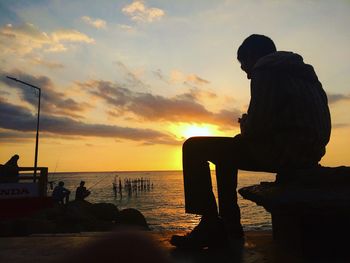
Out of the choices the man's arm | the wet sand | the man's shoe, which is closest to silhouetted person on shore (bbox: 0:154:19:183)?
the wet sand

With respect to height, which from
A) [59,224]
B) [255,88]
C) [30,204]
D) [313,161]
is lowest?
[59,224]

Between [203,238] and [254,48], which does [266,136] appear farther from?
[203,238]

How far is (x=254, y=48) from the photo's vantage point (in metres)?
3.23

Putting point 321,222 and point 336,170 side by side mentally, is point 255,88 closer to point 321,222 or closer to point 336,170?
point 336,170

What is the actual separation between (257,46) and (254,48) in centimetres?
3

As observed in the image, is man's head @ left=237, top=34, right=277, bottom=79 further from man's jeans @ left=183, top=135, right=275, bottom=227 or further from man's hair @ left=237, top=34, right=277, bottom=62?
man's jeans @ left=183, top=135, right=275, bottom=227

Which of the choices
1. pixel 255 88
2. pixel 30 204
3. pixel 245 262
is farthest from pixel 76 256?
pixel 30 204

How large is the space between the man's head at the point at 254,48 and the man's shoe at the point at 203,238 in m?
1.57

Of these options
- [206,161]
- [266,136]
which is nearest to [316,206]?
[266,136]

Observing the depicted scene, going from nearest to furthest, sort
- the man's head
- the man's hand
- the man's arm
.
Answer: the man's arm, the man's hand, the man's head

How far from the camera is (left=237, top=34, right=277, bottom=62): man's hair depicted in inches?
127

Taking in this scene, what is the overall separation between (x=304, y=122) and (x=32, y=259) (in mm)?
2486

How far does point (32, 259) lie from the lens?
2748 millimetres

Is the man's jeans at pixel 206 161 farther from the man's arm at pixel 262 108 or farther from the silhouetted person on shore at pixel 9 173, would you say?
the silhouetted person on shore at pixel 9 173
